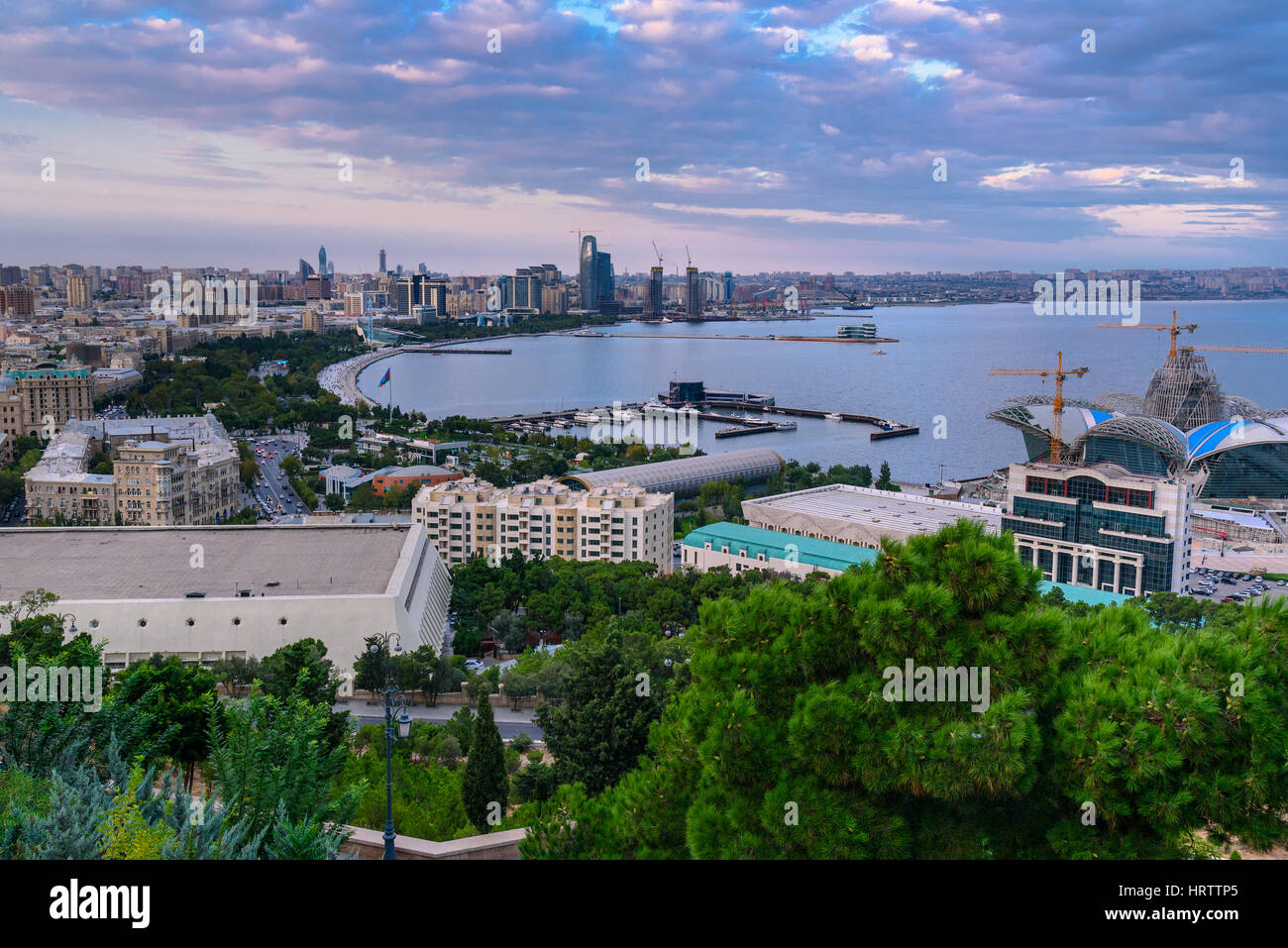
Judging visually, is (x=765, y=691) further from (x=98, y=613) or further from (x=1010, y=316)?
(x=1010, y=316)

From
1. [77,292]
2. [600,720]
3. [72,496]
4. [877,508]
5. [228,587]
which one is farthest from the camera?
[77,292]

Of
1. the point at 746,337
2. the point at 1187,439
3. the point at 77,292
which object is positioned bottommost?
the point at 1187,439

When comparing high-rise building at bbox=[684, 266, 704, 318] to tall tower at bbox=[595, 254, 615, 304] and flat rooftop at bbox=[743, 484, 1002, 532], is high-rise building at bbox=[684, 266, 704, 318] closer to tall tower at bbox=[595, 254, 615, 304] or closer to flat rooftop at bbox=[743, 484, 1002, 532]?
tall tower at bbox=[595, 254, 615, 304]

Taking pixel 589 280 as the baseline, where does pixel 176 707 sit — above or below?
below

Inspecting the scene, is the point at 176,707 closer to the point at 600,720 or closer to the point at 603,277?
the point at 600,720

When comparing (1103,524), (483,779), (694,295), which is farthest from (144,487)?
(694,295)

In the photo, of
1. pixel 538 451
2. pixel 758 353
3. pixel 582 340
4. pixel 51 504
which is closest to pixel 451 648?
pixel 51 504

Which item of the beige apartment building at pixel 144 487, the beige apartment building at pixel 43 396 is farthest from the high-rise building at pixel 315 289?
the beige apartment building at pixel 144 487
